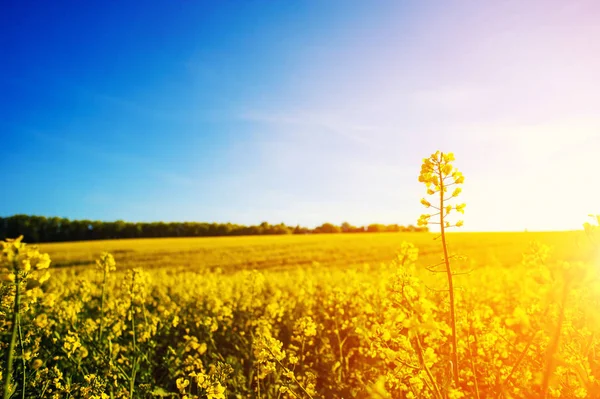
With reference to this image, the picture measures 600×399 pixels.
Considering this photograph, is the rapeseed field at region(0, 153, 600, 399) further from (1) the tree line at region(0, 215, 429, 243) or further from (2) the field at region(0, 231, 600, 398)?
(1) the tree line at region(0, 215, 429, 243)

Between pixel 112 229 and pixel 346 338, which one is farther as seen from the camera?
pixel 112 229

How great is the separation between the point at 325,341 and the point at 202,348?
1.99 m

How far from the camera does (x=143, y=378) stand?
4.10 metres

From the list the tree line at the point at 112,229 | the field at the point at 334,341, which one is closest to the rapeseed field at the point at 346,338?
the field at the point at 334,341

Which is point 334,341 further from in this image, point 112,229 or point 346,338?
point 112,229

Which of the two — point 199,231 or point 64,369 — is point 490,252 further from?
point 199,231

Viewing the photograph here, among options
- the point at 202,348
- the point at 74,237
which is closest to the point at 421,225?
the point at 202,348

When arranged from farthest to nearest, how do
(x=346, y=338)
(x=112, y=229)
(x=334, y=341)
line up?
(x=112, y=229) < (x=334, y=341) < (x=346, y=338)

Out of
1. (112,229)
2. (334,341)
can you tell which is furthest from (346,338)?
(112,229)

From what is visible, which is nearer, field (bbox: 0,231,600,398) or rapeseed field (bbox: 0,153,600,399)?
rapeseed field (bbox: 0,153,600,399)

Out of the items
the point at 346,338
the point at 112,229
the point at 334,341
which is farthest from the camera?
the point at 112,229

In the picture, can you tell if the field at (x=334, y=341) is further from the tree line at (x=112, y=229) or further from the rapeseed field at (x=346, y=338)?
the tree line at (x=112, y=229)

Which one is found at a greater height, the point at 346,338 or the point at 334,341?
the point at 346,338

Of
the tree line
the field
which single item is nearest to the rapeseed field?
the field
